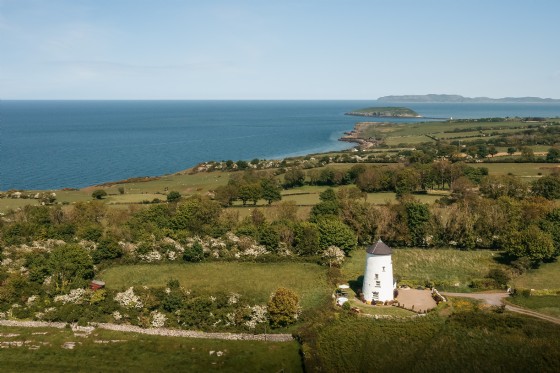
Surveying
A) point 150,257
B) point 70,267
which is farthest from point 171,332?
point 150,257

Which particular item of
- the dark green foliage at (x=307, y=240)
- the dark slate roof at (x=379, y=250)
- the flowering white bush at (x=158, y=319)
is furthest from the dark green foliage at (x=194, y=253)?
the dark slate roof at (x=379, y=250)

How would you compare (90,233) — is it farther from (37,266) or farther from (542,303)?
(542,303)

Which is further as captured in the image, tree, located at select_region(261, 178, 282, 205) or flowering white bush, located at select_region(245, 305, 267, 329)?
tree, located at select_region(261, 178, 282, 205)

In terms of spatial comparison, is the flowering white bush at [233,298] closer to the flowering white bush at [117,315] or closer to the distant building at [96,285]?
the flowering white bush at [117,315]

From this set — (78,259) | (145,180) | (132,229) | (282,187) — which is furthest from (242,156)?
(78,259)

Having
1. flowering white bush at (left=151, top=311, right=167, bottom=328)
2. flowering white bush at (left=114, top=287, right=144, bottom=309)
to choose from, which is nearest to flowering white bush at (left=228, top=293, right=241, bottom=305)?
flowering white bush at (left=151, top=311, right=167, bottom=328)

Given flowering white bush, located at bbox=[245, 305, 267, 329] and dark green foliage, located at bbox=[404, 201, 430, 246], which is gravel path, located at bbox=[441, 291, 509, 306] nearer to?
dark green foliage, located at bbox=[404, 201, 430, 246]

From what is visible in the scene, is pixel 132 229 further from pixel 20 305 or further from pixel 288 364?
pixel 288 364
